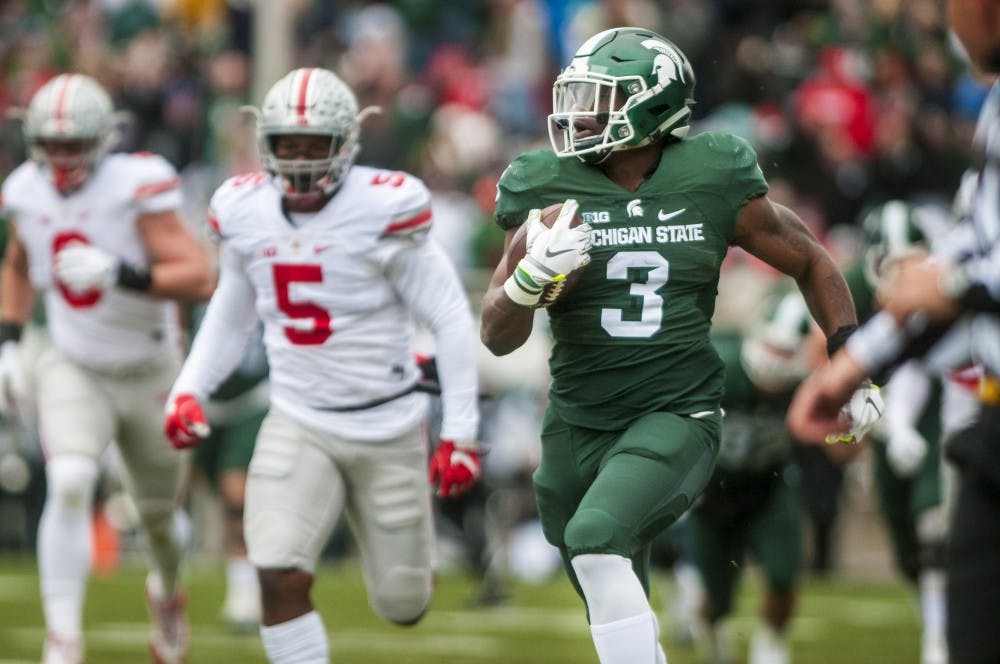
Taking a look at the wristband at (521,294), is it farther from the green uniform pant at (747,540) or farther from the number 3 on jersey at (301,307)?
the green uniform pant at (747,540)

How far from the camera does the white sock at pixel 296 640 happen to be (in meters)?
5.15

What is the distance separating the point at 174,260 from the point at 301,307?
1.30 meters

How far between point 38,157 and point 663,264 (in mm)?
2838

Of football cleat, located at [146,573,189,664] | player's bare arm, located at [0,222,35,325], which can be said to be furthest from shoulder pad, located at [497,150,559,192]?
football cleat, located at [146,573,189,664]

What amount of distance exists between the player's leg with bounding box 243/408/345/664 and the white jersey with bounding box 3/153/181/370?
4.54 feet

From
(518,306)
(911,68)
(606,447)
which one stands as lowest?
(911,68)

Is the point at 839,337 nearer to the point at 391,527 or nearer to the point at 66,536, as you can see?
the point at 391,527

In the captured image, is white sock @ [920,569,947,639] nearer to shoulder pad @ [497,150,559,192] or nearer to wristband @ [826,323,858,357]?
wristband @ [826,323,858,357]

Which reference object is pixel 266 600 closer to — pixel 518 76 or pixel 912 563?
pixel 912 563

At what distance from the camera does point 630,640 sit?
4.46 metres

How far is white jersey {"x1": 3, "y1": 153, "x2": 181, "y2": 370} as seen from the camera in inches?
262

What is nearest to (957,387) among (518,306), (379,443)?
(379,443)

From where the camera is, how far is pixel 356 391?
554 centimetres

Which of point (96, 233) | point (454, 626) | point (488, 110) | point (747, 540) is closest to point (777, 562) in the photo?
point (747, 540)
